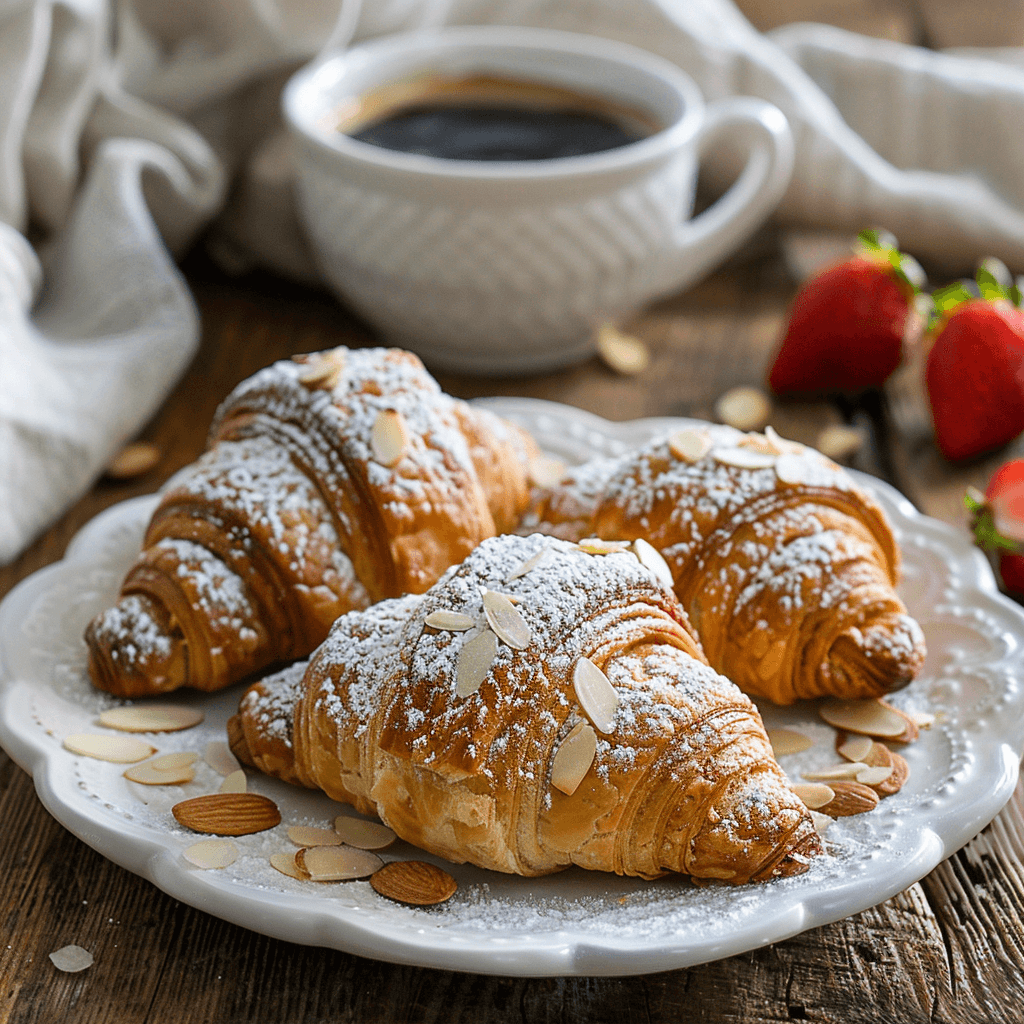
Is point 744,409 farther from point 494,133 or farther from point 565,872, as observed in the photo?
point 565,872

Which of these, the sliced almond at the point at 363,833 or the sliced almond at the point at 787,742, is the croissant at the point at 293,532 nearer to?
the sliced almond at the point at 363,833

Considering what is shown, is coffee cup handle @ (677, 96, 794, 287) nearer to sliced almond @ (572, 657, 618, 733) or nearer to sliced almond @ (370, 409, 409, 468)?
sliced almond @ (370, 409, 409, 468)

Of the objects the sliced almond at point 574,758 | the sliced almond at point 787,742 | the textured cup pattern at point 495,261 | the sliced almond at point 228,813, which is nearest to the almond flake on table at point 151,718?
the sliced almond at point 228,813

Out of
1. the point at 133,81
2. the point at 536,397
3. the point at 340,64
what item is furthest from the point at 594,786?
the point at 133,81

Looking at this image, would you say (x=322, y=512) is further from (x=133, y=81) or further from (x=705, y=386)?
(x=133, y=81)

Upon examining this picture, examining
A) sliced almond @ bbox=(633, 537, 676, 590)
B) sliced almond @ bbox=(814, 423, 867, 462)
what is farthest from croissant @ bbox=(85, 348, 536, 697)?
sliced almond @ bbox=(814, 423, 867, 462)

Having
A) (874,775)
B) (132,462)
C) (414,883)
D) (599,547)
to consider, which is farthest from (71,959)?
(132,462)
